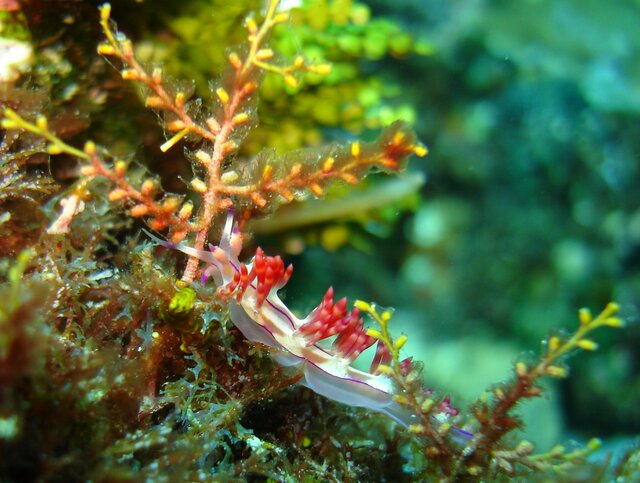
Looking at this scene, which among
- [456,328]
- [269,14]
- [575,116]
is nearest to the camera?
[269,14]

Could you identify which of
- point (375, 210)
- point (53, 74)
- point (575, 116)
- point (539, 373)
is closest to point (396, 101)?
point (575, 116)

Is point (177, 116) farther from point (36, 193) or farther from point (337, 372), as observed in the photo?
point (337, 372)

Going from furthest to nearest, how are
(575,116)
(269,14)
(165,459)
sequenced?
(575,116) → (269,14) → (165,459)

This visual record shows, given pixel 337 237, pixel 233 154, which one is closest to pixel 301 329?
pixel 233 154

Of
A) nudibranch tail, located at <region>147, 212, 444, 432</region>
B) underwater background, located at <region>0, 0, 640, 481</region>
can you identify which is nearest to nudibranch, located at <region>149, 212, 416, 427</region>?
nudibranch tail, located at <region>147, 212, 444, 432</region>

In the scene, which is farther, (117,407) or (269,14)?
(269,14)

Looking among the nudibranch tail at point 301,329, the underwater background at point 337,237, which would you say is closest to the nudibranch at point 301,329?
the nudibranch tail at point 301,329

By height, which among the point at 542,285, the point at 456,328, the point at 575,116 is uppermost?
the point at 575,116

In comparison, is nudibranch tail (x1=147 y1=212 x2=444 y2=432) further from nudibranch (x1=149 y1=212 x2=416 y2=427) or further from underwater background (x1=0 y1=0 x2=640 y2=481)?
underwater background (x1=0 y1=0 x2=640 y2=481)
